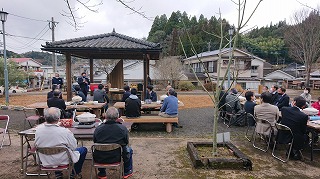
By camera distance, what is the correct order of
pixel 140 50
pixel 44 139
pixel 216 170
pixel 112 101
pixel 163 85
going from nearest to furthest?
pixel 44 139 → pixel 216 170 → pixel 140 50 → pixel 112 101 → pixel 163 85

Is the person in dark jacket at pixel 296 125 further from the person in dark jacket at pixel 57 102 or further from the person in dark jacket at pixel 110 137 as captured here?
the person in dark jacket at pixel 57 102

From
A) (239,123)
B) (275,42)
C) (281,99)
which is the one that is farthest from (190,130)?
(275,42)

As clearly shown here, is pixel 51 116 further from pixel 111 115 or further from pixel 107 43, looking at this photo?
pixel 107 43

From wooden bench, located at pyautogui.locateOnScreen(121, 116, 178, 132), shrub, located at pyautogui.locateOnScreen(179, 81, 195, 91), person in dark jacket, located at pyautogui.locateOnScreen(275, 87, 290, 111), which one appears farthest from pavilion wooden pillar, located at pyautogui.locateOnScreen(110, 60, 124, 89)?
shrub, located at pyautogui.locateOnScreen(179, 81, 195, 91)

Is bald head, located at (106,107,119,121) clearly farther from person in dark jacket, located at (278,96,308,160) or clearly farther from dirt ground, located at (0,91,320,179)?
person in dark jacket, located at (278,96,308,160)

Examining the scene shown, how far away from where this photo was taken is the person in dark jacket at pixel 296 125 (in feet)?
13.8

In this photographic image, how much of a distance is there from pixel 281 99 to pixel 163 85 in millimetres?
17381

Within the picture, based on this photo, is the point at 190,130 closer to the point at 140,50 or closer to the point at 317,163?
the point at 317,163

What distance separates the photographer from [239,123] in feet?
23.8

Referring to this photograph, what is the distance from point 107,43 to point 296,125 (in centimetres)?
770

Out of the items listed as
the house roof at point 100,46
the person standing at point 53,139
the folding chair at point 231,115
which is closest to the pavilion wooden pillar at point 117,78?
the house roof at point 100,46

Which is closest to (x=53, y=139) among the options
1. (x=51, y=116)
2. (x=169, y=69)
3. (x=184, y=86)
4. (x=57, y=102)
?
(x=51, y=116)

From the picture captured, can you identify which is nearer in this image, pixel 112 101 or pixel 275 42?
pixel 112 101

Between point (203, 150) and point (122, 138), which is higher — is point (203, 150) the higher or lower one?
the lower one
